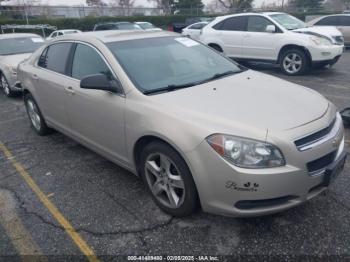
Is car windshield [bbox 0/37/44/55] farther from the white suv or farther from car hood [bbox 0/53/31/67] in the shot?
the white suv

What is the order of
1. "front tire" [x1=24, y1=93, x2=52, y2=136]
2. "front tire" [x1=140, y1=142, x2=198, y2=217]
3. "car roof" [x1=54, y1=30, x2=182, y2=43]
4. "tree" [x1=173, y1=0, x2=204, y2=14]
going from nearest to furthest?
"front tire" [x1=140, y1=142, x2=198, y2=217]
"car roof" [x1=54, y1=30, x2=182, y2=43]
"front tire" [x1=24, y1=93, x2=52, y2=136]
"tree" [x1=173, y1=0, x2=204, y2=14]

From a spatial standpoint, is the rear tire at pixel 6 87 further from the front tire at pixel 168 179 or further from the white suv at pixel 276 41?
the front tire at pixel 168 179

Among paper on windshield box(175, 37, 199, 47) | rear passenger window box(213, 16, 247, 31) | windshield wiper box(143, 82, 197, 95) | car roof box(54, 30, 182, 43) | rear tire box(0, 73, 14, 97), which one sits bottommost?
rear tire box(0, 73, 14, 97)

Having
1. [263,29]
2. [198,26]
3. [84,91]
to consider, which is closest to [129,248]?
[84,91]

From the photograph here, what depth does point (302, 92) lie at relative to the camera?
10.5 feet

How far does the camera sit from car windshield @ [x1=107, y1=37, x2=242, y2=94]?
319 centimetres

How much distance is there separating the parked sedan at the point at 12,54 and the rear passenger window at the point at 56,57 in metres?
3.31

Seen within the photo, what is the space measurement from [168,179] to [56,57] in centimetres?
254

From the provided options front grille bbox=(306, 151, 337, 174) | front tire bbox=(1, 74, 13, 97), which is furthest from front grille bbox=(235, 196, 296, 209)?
front tire bbox=(1, 74, 13, 97)

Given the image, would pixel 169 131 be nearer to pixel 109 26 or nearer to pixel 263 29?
pixel 263 29

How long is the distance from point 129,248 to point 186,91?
1.47 meters

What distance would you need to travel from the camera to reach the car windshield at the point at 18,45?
8355 mm

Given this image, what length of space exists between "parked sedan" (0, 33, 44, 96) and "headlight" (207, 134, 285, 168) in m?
6.61

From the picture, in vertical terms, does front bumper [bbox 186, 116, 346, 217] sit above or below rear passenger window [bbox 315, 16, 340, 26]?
below
